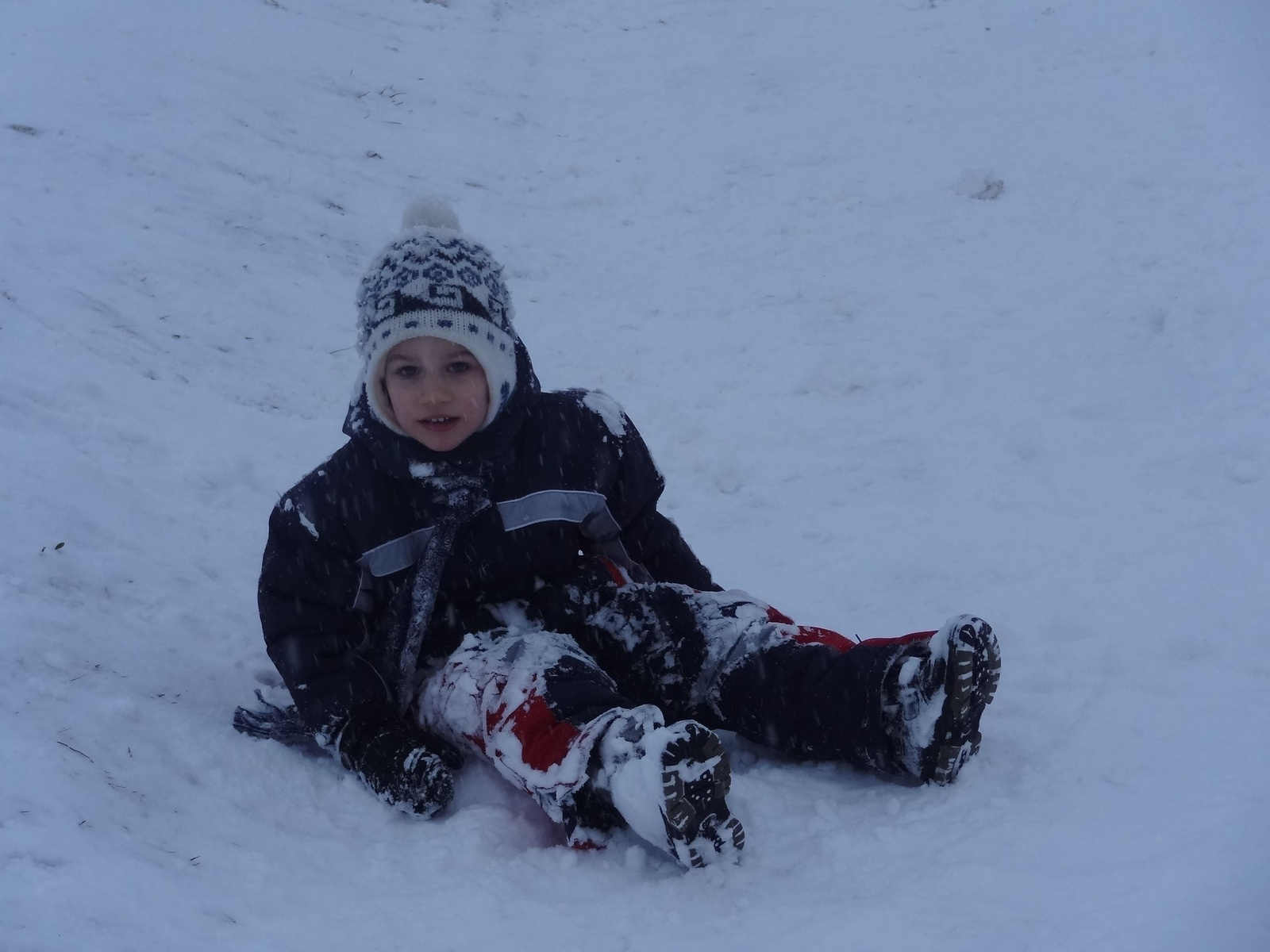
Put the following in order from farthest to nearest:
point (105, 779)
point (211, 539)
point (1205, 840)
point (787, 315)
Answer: point (787, 315) → point (211, 539) → point (105, 779) → point (1205, 840)

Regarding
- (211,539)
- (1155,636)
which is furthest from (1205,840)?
(211,539)

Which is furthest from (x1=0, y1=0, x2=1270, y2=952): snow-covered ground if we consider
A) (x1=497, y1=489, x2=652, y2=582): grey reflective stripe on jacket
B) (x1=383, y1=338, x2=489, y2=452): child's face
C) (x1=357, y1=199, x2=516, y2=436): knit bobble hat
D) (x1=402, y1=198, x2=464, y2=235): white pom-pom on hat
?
(x1=402, y1=198, x2=464, y2=235): white pom-pom on hat

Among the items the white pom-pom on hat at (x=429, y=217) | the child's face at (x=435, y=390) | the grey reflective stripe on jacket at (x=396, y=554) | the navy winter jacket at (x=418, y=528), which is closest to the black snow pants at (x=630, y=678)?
the navy winter jacket at (x=418, y=528)

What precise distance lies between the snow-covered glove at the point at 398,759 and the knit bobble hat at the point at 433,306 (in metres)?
0.75

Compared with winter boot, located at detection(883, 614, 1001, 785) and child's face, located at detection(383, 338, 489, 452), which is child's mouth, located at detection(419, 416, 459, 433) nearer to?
child's face, located at detection(383, 338, 489, 452)

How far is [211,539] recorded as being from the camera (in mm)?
3568

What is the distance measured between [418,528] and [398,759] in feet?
2.05

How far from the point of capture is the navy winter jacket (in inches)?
108

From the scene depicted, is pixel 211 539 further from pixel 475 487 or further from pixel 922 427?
pixel 922 427

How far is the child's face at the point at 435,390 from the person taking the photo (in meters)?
2.72

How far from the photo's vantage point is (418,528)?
2.83 m

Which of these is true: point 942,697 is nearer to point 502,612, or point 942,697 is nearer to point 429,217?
point 502,612

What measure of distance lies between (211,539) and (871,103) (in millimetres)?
6062

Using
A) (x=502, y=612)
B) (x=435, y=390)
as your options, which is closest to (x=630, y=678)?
(x=502, y=612)
